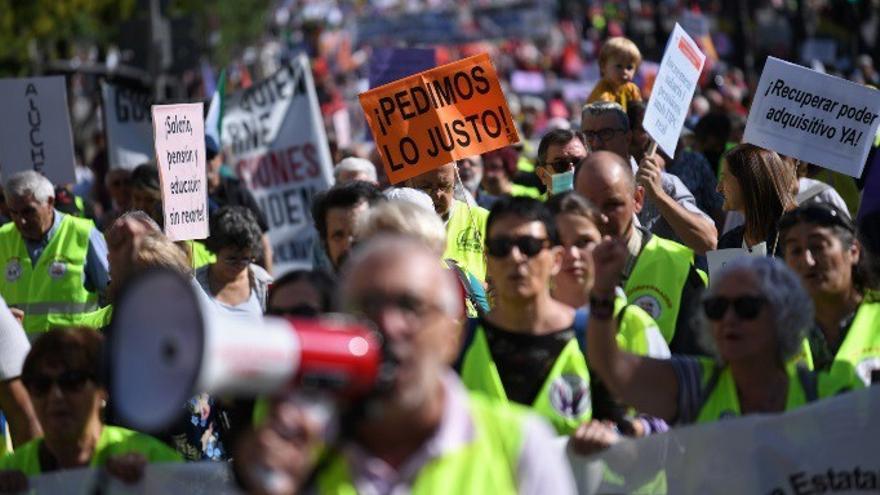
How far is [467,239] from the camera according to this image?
7746 mm

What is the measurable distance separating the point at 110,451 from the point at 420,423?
1617 mm

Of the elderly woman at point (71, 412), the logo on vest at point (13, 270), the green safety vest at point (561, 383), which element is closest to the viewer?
the elderly woman at point (71, 412)

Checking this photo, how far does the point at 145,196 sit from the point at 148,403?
24.3ft

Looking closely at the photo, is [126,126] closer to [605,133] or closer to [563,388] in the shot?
[605,133]

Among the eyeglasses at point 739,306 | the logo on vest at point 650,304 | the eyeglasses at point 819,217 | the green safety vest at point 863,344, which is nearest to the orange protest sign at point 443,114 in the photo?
the logo on vest at point 650,304

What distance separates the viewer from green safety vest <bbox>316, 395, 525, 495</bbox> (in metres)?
3.55

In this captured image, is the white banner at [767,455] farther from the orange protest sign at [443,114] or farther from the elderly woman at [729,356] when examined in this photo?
the orange protest sign at [443,114]

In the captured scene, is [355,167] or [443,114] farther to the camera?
[355,167]

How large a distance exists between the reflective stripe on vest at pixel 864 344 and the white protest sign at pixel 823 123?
2.82 m

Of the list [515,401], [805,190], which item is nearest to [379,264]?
[515,401]

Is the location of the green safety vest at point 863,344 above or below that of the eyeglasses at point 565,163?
below

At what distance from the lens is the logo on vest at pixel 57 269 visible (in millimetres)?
9484

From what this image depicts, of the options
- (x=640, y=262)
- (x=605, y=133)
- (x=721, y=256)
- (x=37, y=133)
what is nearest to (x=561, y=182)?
(x=721, y=256)

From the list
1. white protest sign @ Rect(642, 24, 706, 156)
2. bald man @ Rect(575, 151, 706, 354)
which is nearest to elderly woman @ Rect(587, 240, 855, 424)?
bald man @ Rect(575, 151, 706, 354)
